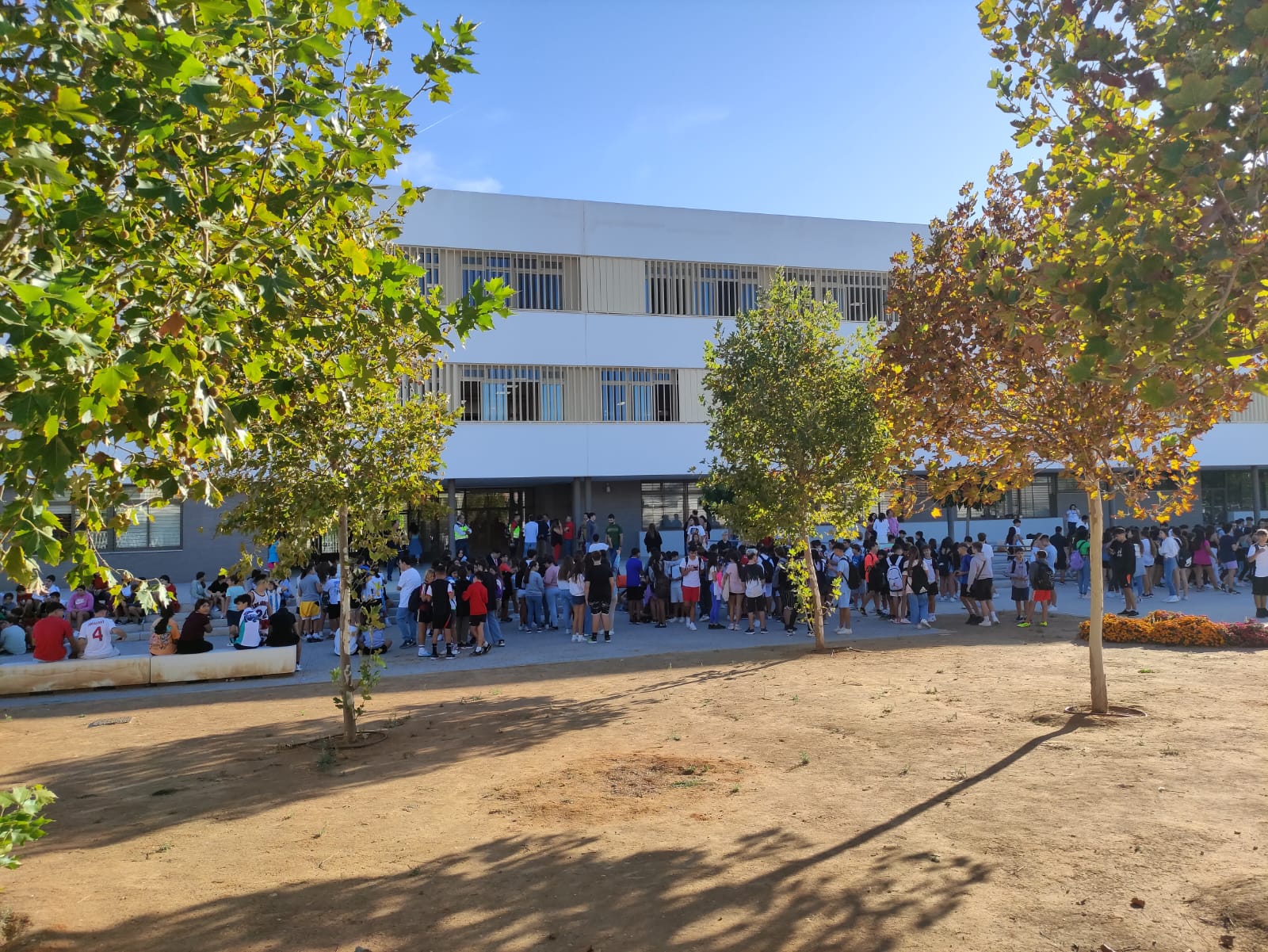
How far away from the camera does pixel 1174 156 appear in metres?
4.17

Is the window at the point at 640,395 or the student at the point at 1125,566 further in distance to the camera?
the window at the point at 640,395

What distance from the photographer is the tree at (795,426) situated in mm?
14430

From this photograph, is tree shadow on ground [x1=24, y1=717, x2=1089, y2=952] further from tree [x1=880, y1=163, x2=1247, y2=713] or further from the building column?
the building column

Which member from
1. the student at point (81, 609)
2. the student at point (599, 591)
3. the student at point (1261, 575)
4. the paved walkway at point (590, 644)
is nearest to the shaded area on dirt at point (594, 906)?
the paved walkway at point (590, 644)

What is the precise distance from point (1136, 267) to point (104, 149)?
511cm

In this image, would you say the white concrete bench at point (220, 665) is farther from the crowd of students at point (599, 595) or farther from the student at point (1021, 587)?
the student at point (1021, 587)

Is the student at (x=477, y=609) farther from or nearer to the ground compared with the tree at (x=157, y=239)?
nearer to the ground

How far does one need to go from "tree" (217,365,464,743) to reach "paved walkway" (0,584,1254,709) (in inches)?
199

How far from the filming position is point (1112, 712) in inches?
380

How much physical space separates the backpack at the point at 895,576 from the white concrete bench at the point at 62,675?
13512 mm

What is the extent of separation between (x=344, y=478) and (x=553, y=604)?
10.6 meters

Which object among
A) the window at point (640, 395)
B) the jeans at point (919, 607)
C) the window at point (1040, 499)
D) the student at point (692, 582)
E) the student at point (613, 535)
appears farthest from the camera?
the window at point (1040, 499)

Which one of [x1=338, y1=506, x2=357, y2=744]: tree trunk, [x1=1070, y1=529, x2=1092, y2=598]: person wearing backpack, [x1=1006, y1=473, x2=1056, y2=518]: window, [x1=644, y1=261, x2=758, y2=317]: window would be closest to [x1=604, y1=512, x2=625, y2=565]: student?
[x1=644, y1=261, x2=758, y2=317]: window

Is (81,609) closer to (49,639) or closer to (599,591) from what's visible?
(49,639)
